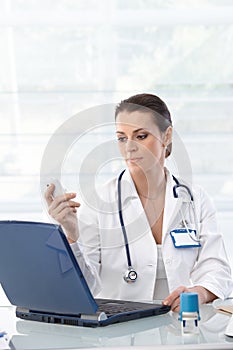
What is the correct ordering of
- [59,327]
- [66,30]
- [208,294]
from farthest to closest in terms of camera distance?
[66,30], [208,294], [59,327]

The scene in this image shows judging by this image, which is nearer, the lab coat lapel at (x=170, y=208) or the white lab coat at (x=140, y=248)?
the white lab coat at (x=140, y=248)

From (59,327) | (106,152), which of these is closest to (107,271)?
(59,327)

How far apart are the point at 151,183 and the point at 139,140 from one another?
0.20 metres

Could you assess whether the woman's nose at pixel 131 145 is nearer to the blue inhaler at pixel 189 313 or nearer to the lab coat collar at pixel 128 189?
the lab coat collar at pixel 128 189

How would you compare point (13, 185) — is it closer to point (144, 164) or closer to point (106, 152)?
point (106, 152)

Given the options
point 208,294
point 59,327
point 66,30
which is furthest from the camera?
point 66,30

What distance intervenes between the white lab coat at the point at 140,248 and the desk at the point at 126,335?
0.51m

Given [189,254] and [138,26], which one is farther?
[138,26]

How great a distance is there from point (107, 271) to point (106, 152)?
1.77 metres

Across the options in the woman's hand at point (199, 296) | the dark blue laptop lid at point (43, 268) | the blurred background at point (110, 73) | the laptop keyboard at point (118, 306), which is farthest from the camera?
the blurred background at point (110, 73)

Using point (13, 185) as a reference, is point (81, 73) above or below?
above

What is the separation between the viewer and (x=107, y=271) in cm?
263

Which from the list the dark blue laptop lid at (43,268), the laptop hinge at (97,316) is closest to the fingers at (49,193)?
Result: the dark blue laptop lid at (43,268)

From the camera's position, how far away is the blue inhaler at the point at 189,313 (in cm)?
181
